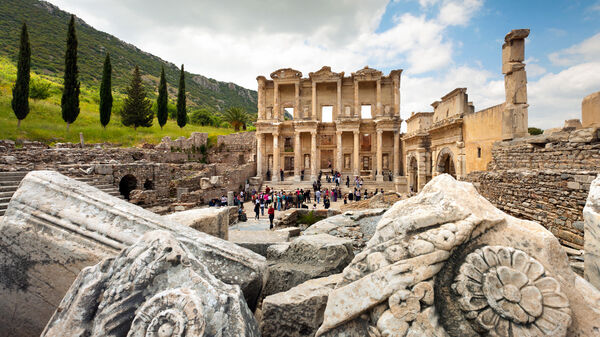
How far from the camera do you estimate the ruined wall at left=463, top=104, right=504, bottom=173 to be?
9172mm

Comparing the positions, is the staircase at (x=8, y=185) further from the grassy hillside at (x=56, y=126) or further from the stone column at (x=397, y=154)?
the stone column at (x=397, y=154)

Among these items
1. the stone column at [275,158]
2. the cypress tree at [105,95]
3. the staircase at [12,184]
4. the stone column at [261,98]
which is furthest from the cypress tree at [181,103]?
the staircase at [12,184]

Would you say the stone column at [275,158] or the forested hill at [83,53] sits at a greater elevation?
the forested hill at [83,53]

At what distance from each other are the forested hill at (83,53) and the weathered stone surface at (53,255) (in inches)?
2146

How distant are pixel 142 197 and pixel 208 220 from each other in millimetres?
10717

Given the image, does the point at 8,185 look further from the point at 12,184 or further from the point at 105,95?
the point at 105,95

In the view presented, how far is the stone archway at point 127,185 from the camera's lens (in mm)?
13922

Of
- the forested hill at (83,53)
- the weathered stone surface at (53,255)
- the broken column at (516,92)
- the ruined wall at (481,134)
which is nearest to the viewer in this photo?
the weathered stone surface at (53,255)

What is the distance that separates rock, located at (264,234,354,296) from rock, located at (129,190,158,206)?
37.2ft

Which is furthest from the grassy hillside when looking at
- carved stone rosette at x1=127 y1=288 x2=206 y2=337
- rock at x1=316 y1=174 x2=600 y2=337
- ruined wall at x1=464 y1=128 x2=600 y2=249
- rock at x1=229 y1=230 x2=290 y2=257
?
ruined wall at x1=464 y1=128 x2=600 y2=249

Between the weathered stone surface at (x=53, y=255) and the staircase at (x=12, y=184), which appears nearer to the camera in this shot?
the weathered stone surface at (x=53, y=255)

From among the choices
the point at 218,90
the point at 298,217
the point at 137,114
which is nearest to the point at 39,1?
the point at 218,90

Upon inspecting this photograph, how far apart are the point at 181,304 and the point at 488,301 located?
68.3 inches

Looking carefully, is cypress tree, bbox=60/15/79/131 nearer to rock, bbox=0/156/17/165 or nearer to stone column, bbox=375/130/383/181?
rock, bbox=0/156/17/165
